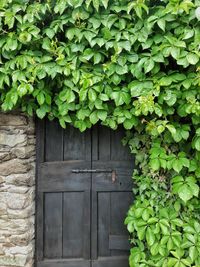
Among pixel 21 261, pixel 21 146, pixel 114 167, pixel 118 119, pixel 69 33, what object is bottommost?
pixel 21 261

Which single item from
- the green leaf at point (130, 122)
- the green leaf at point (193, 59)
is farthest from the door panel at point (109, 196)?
the green leaf at point (193, 59)

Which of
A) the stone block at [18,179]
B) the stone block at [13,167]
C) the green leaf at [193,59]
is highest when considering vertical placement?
the green leaf at [193,59]

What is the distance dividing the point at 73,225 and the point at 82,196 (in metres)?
0.24

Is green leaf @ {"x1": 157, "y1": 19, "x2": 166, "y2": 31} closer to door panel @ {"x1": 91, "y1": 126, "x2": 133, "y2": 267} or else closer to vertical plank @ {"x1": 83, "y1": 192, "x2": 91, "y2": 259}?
door panel @ {"x1": 91, "y1": 126, "x2": 133, "y2": 267}

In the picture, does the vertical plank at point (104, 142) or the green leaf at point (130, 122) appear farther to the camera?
the vertical plank at point (104, 142)

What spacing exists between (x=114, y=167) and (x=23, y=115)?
79 centimetres

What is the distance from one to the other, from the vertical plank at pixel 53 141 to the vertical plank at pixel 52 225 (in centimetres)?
31

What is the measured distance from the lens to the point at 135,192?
2414 millimetres

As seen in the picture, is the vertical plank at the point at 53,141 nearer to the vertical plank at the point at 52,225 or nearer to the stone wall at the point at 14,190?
the stone wall at the point at 14,190

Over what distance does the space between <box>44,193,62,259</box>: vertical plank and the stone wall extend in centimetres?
18

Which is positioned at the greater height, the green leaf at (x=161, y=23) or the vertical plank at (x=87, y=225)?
the green leaf at (x=161, y=23)

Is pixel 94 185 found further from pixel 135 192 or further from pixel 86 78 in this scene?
pixel 86 78

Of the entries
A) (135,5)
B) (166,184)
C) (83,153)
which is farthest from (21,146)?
(135,5)

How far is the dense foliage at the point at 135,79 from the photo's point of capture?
2.05m
